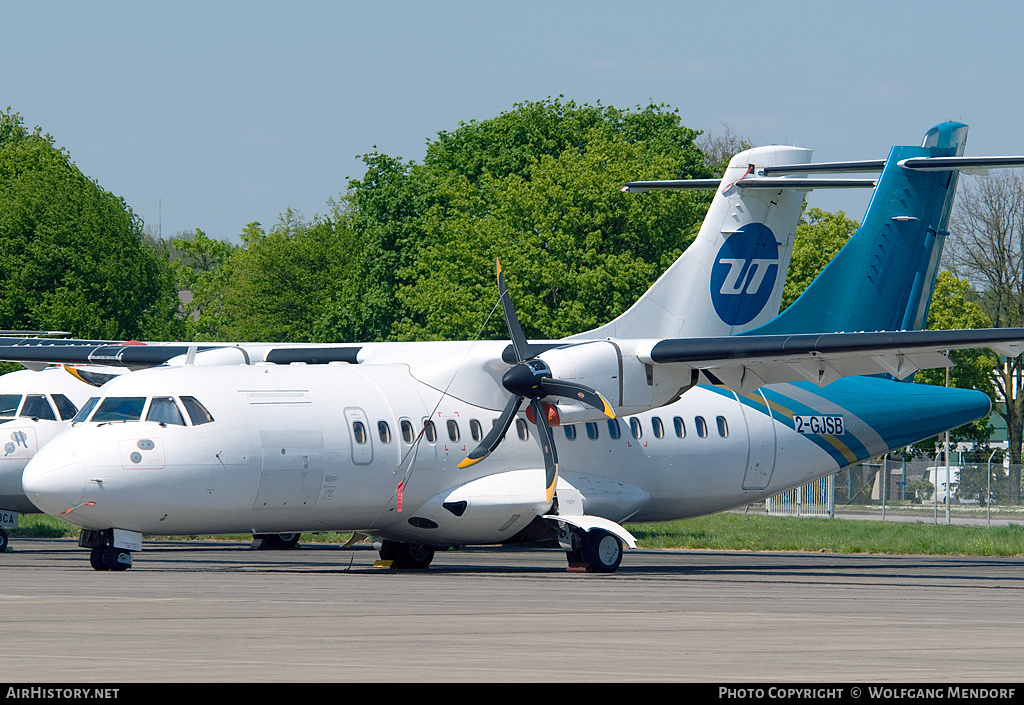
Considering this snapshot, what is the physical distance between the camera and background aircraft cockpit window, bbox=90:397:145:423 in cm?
1950

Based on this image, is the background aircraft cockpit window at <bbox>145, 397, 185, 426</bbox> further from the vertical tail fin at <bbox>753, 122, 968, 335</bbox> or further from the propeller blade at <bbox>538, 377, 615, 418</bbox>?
the vertical tail fin at <bbox>753, 122, 968, 335</bbox>

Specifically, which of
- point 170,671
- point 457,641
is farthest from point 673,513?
point 170,671

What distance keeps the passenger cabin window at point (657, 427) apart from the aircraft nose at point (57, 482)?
9484 millimetres

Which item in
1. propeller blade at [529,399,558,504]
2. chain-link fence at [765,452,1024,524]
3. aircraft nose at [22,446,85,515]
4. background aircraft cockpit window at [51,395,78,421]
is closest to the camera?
aircraft nose at [22,446,85,515]

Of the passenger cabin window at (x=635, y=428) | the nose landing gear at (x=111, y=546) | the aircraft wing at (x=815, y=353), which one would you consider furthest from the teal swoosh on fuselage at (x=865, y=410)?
the nose landing gear at (x=111, y=546)

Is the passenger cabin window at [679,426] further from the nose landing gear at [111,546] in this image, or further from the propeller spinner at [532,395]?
the nose landing gear at [111,546]

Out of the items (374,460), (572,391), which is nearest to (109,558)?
(374,460)

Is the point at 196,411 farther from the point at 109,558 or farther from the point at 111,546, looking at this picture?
the point at 109,558

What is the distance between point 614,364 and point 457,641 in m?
11.0

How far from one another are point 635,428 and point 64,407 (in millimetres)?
10114

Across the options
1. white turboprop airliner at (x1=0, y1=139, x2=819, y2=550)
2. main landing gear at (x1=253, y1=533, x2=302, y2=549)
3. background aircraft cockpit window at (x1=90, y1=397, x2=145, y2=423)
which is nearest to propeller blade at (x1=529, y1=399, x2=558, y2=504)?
white turboprop airliner at (x1=0, y1=139, x2=819, y2=550)

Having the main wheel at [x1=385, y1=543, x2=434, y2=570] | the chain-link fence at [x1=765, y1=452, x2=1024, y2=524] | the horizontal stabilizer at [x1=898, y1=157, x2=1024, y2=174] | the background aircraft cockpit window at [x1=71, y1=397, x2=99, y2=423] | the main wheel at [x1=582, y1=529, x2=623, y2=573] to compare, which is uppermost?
the horizontal stabilizer at [x1=898, y1=157, x2=1024, y2=174]

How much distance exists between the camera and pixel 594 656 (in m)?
10.4

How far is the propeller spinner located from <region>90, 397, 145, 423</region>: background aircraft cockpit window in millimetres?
4863
